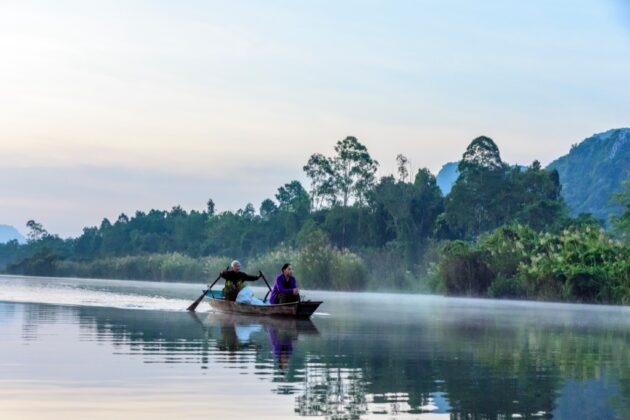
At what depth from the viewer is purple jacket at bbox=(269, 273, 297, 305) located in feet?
98.2

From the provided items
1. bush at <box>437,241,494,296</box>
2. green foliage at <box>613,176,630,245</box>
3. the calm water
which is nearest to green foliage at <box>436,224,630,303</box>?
bush at <box>437,241,494,296</box>

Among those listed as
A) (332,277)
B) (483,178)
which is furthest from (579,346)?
(483,178)

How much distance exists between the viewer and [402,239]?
8425 centimetres

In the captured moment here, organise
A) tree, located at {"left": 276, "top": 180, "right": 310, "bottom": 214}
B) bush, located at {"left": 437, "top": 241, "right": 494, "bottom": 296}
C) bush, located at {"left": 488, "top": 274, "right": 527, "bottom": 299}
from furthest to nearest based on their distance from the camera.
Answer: tree, located at {"left": 276, "top": 180, "right": 310, "bottom": 214} < bush, located at {"left": 437, "top": 241, "right": 494, "bottom": 296} < bush, located at {"left": 488, "top": 274, "right": 527, "bottom": 299}

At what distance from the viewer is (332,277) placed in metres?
59.2

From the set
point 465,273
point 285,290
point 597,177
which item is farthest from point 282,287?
point 597,177

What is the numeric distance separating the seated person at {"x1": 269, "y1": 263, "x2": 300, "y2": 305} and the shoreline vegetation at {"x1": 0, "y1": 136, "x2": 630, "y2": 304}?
18.3 m

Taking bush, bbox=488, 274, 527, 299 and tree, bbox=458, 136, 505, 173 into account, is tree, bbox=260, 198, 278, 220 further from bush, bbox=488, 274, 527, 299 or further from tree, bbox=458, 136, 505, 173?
bush, bbox=488, 274, 527, 299

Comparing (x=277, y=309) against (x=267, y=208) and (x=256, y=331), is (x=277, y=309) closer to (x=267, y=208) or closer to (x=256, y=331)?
(x=256, y=331)

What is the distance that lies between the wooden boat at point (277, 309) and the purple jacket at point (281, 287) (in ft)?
1.53

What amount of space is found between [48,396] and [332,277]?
47404 millimetres

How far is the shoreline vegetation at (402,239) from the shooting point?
47406mm

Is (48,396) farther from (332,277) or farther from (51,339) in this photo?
(332,277)

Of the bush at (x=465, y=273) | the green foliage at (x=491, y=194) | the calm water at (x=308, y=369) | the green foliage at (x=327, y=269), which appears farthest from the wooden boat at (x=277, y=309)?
the green foliage at (x=491, y=194)
